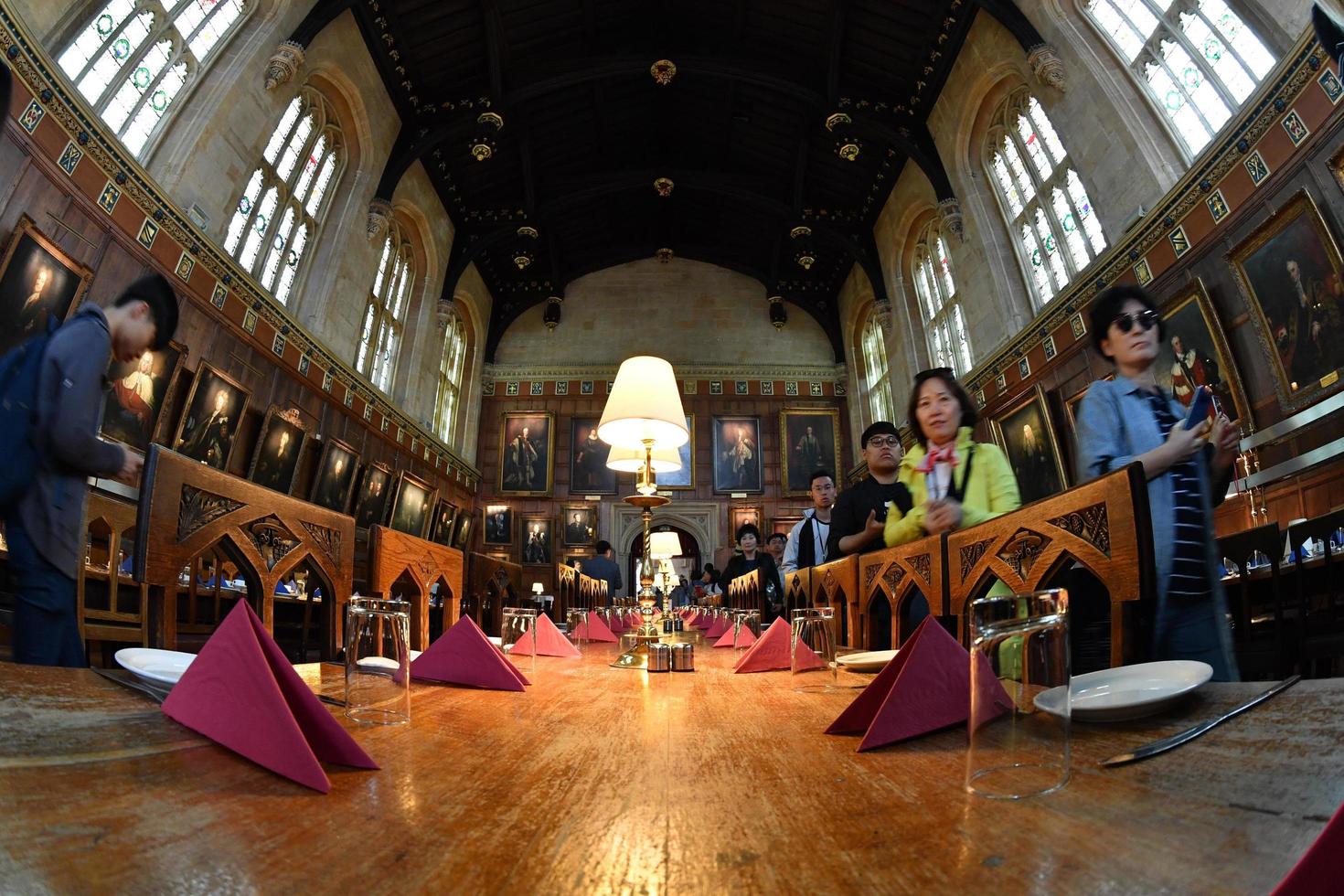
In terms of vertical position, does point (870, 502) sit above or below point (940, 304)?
below

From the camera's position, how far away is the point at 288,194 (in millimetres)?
9016

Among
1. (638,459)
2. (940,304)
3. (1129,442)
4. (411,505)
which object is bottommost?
(1129,442)

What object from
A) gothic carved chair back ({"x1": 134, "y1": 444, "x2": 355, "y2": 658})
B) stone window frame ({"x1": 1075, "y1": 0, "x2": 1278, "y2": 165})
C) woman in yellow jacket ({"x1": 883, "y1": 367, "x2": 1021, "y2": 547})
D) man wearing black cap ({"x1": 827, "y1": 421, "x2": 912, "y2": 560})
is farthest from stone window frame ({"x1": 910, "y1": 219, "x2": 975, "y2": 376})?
gothic carved chair back ({"x1": 134, "y1": 444, "x2": 355, "y2": 658})

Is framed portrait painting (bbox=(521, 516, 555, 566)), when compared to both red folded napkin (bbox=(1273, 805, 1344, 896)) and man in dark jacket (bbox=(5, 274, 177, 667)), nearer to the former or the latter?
man in dark jacket (bbox=(5, 274, 177, 667))

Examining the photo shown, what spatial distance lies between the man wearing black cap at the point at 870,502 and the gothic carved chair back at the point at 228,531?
81.1 inches

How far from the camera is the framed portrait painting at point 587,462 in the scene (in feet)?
52.0

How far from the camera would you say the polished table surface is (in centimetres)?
39

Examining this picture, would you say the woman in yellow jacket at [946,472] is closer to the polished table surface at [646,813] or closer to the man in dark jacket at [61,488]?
the polished table surface at [646,813]

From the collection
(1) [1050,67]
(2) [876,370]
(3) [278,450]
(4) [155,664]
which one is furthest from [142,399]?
(2) [876,370]

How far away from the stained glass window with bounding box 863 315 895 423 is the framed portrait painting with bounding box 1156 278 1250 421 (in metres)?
7.17

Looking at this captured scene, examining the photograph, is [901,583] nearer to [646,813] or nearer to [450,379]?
[646,813]

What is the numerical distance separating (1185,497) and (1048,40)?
8727 millimetres

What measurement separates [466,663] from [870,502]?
2570mm

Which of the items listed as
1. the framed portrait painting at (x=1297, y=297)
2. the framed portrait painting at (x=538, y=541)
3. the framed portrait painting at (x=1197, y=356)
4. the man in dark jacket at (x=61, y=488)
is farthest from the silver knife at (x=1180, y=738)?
the framed portrait painting at (x=538, y=541)
